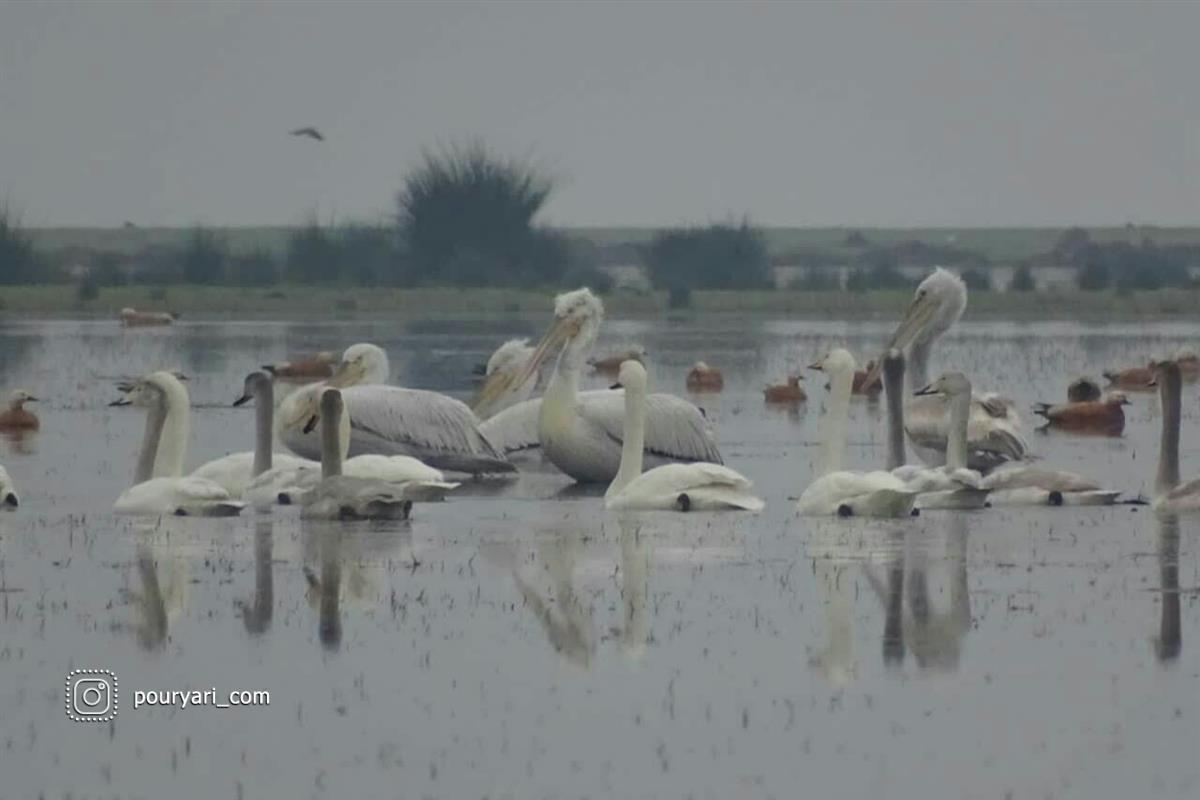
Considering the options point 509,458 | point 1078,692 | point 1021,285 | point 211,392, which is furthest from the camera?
point 1021,285

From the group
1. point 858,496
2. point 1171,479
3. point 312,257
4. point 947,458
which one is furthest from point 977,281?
point 858,496

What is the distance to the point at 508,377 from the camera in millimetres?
16000

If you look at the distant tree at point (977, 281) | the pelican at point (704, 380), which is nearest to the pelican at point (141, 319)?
the distant tree at point (977, 281)

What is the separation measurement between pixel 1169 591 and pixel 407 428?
5463 mm

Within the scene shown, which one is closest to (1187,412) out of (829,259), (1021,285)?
(1021,285)

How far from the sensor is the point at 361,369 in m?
15.4

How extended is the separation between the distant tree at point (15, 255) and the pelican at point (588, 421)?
1217 inches

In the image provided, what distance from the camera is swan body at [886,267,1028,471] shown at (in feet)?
46.0

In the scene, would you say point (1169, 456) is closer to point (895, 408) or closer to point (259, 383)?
point (895, 408)

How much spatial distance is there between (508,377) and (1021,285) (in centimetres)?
2798

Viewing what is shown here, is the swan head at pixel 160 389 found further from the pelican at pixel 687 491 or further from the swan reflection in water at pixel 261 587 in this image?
the pelican at pixel 687 491

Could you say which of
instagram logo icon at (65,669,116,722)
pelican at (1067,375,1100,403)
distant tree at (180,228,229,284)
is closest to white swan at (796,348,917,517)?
instagram logo icon at (65,669,116,722)

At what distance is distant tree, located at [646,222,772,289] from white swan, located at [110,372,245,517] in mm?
34920

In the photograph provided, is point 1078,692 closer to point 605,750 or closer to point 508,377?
point 605,750
